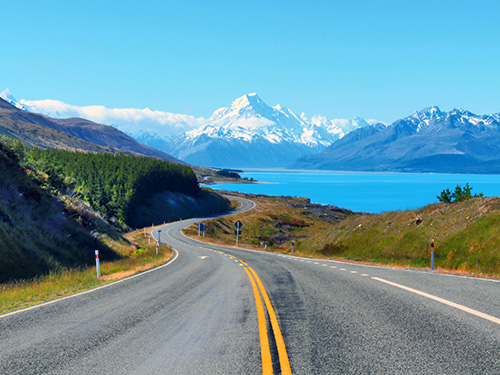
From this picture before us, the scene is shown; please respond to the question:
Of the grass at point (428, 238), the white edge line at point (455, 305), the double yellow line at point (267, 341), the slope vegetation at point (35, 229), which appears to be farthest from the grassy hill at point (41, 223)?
the grass at point (428, 238)

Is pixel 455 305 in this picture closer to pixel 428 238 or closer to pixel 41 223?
pixel 428 238

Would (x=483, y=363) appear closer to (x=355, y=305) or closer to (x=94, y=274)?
(x=355, y=305)

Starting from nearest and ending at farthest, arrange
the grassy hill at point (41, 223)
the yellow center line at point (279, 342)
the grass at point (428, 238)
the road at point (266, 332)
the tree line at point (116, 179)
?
the yellow center line at point (279, 342) → the road at point (266, 332) → the grassy hill at point (41, 223) → the grass at point (428, 238) → the tree line at point (116, 179)

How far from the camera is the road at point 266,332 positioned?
5527 millimetres

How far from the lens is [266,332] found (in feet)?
23.4

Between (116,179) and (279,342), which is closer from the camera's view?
(279,342)

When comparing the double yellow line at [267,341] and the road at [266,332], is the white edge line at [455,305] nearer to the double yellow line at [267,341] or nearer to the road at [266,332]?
the road at [266,332]

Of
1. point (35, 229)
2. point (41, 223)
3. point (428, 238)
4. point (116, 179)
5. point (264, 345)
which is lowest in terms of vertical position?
point (264, 345)

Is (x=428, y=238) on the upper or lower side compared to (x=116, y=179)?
lower

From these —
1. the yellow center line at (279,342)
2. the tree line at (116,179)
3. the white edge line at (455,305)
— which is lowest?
the yellow center line at (279,342)

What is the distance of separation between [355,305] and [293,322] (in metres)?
2.06

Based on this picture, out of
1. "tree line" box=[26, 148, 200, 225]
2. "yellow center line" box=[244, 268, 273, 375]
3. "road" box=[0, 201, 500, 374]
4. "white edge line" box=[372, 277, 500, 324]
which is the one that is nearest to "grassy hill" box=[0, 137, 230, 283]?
"road" box=[0, 201, 500, 374]

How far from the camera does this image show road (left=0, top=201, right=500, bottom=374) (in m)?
5.53

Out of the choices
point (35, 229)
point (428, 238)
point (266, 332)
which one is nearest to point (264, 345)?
point (266, 332)
